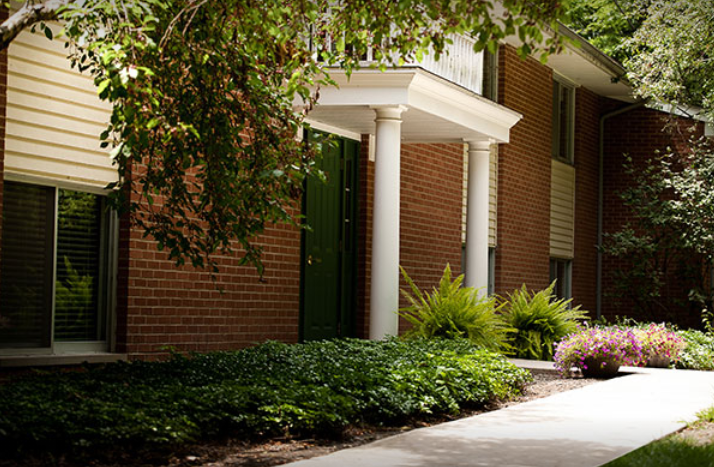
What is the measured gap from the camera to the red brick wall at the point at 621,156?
2477 centimetres

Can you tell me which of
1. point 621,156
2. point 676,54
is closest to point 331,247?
point 676,54

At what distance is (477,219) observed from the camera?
1580cm

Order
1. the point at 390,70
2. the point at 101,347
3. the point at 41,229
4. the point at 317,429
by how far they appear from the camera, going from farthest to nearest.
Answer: the point at 390,70 < the point at 101,347 < the point at 41,229 < the point at 317,429

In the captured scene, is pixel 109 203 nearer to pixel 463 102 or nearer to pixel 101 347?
pixel 101 347

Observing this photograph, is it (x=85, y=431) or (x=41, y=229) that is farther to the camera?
(x=41, y=229)

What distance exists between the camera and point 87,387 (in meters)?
8.03

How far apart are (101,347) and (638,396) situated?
594cm

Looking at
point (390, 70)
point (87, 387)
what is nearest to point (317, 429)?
point (87, 387)

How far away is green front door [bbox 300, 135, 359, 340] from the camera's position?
50.0 ft

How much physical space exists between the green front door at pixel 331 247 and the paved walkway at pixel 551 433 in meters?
4.92

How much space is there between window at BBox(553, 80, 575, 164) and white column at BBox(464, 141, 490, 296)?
7.56 metres

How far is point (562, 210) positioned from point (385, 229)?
10780 millimetres

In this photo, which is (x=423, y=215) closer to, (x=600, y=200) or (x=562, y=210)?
(x=562, y=210)

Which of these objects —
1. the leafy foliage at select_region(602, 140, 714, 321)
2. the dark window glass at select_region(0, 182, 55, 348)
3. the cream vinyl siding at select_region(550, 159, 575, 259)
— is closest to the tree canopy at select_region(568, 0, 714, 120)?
the leafy foliage at select_region(602, 140, 714, 321)
